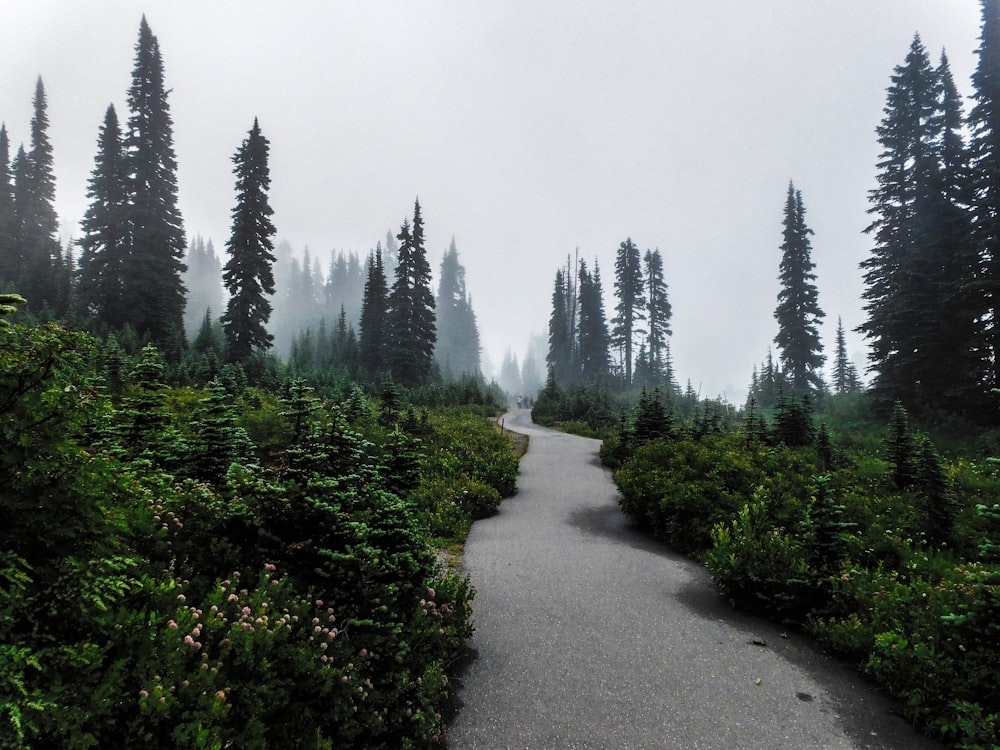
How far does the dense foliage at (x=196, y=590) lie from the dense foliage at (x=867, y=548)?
4.43m

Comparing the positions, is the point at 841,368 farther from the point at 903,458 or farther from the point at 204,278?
the point at 204,278

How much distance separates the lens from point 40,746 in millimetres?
1968

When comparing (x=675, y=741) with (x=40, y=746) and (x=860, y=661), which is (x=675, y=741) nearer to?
(x=860, y=661)

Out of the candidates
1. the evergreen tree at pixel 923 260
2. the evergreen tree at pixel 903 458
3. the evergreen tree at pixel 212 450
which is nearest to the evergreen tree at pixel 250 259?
the evergreen tree at pixel 212 450

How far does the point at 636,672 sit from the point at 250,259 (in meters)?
30.2

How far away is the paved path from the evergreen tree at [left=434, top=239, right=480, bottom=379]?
80481 mm

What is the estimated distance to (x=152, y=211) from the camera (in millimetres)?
28438

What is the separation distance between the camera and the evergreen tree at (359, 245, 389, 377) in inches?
1661

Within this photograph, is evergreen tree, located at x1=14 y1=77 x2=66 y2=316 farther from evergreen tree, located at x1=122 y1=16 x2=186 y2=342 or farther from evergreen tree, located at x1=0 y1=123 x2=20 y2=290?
evergreen tree, located at x1=122 y1=16 x2=186 y2=342

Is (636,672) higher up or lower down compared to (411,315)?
lower down

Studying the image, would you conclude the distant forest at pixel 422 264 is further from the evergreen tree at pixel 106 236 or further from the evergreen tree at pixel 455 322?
the evergreen tree at pixel 455 322

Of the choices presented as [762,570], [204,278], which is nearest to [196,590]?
[762,570]

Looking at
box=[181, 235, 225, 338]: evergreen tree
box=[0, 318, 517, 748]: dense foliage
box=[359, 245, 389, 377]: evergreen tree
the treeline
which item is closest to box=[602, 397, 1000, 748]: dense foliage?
box=[0, 318, 517, 748]: dense foliage

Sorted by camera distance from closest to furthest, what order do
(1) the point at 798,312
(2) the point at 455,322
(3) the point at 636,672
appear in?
(3) the point at 636,672, (1) the point at 798,312, (2) the point at 455,322
